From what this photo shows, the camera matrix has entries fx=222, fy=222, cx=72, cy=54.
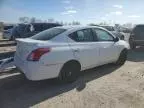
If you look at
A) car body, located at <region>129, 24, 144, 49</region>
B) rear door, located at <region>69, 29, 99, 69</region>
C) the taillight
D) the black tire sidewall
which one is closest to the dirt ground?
the black tire sidewall

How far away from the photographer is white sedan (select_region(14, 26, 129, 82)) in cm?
573

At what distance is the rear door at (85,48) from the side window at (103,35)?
0.36 m

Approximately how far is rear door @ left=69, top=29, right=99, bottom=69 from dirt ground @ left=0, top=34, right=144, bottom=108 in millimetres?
545

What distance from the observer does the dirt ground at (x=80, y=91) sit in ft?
16.8

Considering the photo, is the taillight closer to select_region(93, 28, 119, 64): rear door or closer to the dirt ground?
the dirt ground

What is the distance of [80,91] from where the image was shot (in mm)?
5930

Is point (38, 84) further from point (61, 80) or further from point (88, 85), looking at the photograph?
point (88, 85)

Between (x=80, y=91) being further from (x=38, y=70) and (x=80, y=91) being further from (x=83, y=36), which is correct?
(x=83, y=36)

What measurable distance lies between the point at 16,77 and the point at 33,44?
1.95m

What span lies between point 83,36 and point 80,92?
1.99 metres

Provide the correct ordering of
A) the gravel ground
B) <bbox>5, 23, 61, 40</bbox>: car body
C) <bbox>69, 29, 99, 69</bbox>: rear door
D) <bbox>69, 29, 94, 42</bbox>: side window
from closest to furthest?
the gravel ground < <bbox>69, 29, 99, 69</bbox>: rear door < <bbox>69, 29, 94, 42</bbox>: side window < <bbox>5, 23, 61, 40</bbox>: car body

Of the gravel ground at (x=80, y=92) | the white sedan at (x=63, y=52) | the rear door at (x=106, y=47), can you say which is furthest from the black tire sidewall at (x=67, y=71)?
the rear door at (x=106, y=47)

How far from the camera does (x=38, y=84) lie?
260 inches

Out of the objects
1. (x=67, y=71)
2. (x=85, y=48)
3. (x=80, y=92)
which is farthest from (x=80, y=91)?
(x=85, y=48)
